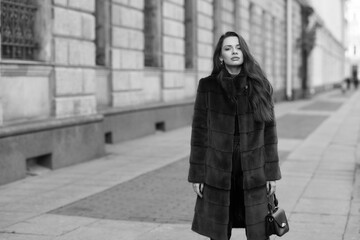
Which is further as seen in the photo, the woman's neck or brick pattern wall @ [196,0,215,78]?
brick pattern wall @ [196,0,215,78]

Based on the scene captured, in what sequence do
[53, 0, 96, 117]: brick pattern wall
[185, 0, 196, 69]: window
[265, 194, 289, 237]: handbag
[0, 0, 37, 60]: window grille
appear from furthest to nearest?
[185, 0, 196, 69]: window
[53, 0, 96, 117]: brick pattern wall
[0, 0, 37, 60]: window grille
[265, 194, 289, 237]: handbag

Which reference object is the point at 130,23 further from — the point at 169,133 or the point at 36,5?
the point at 36,5

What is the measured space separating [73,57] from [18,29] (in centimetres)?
117

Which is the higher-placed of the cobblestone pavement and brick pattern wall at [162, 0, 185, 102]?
brick pattern wall at [162, 0, 185, 102]

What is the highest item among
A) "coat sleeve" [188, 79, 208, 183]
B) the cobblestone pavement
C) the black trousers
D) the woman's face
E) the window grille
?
the window grille

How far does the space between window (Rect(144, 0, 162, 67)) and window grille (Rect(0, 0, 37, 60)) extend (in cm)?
585

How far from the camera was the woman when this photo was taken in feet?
13.2

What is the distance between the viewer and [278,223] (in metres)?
4.03

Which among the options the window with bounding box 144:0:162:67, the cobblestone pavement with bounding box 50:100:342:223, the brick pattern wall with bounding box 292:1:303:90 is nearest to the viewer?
the cobblestone pavement with bounding box 50:100:342:223

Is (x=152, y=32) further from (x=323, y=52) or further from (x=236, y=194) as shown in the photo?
(x=323, y=52)

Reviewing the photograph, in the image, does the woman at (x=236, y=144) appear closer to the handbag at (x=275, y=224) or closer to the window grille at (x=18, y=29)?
the handbag at (x=275, y=224)

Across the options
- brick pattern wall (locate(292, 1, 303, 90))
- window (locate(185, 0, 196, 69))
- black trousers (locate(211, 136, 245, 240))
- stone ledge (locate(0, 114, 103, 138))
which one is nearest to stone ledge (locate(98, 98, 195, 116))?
window (locate(185, 0, 196, 69))

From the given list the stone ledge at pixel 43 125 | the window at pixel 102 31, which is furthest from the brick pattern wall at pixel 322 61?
the stone ledge at pixel 43 125

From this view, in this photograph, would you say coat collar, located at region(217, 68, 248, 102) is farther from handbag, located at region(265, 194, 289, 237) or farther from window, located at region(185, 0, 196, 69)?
window, located at region(185, 0, 196, 69)
